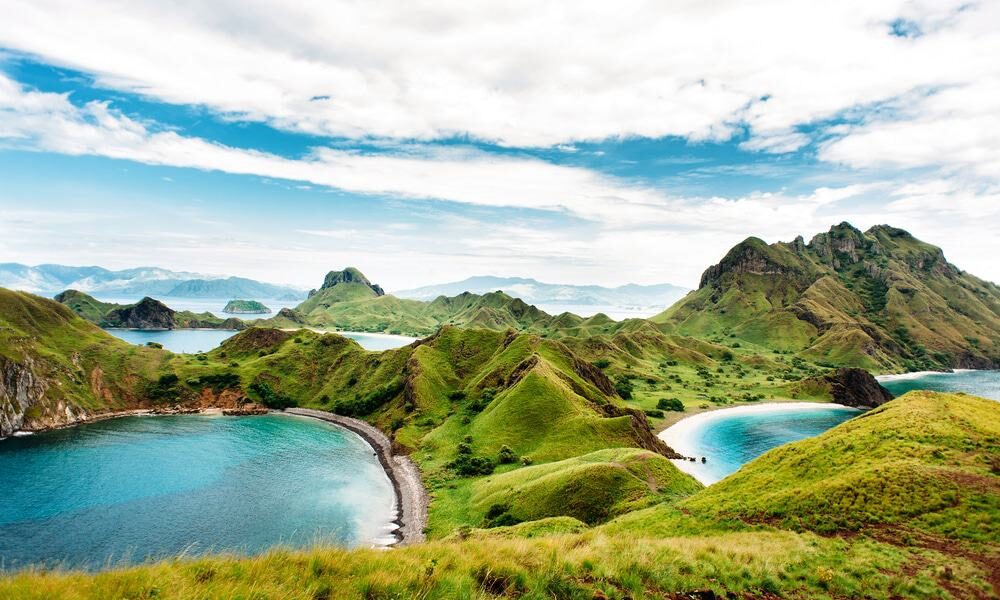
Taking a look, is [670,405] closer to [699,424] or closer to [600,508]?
[699,424]

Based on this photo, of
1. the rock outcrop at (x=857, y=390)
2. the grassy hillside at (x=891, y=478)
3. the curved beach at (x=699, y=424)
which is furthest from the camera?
the rock outcrop at (x=857, y=390)

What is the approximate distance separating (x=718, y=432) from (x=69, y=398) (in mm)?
194715

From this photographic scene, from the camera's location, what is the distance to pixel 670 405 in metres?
A: 157

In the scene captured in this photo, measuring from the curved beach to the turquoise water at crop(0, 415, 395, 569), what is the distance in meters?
65.9

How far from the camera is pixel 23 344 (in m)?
122

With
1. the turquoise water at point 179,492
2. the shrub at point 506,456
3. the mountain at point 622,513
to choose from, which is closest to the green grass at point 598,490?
the mountain at point 622,513

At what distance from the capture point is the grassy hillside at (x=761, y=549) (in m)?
12.0

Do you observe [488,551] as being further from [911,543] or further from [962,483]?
[962,483]

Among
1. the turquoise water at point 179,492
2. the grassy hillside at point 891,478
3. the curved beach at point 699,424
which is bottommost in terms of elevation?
the turquoise water at point 179,492

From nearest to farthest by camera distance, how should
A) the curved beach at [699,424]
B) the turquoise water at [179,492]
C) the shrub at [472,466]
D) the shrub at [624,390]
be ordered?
1. the turquoise water at [179,492]
2. the shrub at [472,466]
3. the curved beach at [699,424]
4. the shrub at [624,390]

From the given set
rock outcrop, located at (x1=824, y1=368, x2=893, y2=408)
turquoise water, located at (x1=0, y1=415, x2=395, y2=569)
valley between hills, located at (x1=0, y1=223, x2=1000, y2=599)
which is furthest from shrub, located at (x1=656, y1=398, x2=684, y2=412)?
turquoise water, located at (x1=0, y1=415, x2=395, y2=569)

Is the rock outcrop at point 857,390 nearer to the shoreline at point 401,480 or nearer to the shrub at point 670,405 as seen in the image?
the shrub at point 670,405

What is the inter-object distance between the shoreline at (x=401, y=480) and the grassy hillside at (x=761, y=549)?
22066mm

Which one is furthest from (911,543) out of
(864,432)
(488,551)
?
(488,551)
